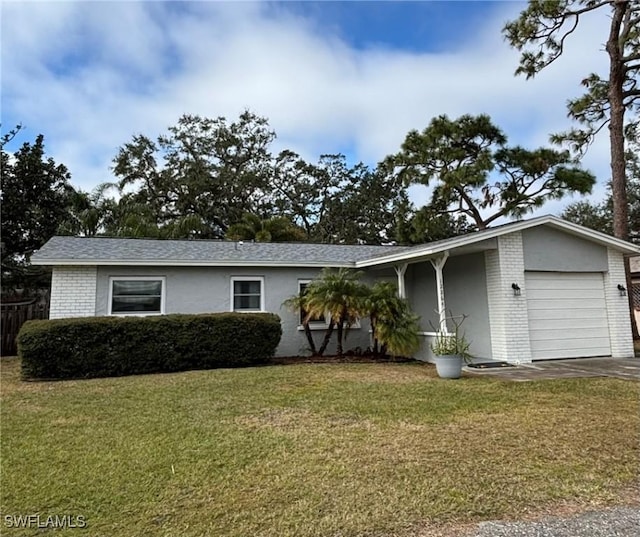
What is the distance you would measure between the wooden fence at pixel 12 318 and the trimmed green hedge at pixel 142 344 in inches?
183

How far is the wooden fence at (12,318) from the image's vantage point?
509 inches

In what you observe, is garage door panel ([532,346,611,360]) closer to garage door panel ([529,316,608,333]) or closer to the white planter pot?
garage door panel ([529,316,608,333])

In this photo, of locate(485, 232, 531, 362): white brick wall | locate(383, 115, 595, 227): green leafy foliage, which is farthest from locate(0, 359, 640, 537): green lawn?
locate(383, 115, 595, 227): green leafy foliage

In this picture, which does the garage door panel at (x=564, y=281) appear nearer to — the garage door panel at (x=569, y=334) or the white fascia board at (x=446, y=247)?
the garage door panel at (x=569, y=334)

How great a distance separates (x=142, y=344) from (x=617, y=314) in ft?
36.7

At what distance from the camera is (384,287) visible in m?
10.7

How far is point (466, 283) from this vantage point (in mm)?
11227

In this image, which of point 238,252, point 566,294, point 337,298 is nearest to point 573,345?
point 566,294

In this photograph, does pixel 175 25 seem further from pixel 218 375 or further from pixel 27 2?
pixel 218 375

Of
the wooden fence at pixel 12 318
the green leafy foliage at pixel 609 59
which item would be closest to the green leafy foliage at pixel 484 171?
the green leafy foliage at pixel 609 59

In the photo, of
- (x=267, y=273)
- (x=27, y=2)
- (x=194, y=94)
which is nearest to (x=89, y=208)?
(x=194, y=94)

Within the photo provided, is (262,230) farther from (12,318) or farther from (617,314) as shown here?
(617,314)

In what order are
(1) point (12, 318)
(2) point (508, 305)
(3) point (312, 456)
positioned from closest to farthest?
1. (3) point (312, 456)
2. (2) point (508, 305)
3. (1) point (12, 318)

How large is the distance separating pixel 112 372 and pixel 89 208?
37.6 ft
